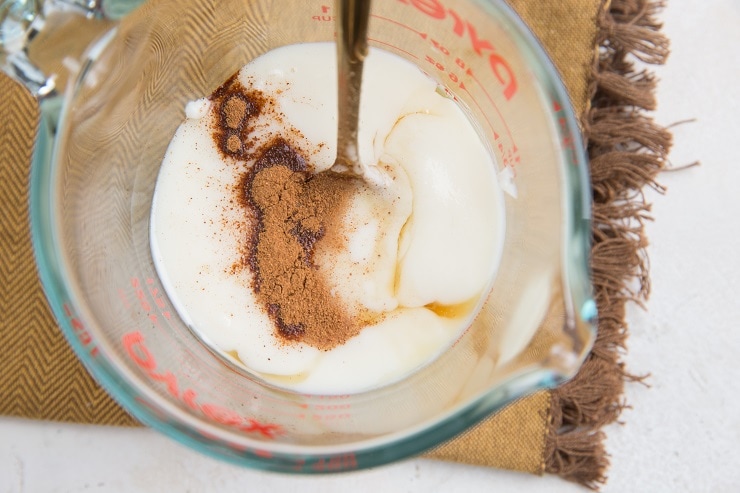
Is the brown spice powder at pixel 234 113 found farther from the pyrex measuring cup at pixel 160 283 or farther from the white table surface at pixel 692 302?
the white table surface at pixel 692 302

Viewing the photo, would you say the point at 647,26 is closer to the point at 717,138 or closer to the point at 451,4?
the point at 717,138

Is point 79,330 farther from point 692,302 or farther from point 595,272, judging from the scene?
point 692,302

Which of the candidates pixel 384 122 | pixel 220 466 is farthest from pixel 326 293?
pixel 220 466

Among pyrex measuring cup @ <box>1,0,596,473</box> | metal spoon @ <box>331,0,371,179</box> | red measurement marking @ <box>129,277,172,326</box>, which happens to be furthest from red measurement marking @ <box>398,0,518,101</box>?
red measurement marking @ <box>129,277,172,326</box>

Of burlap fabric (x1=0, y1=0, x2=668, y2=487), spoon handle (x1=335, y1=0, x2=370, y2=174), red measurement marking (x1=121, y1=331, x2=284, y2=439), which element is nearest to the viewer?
spoon handle (x1=335, y1=0, x2=370, y2=174)

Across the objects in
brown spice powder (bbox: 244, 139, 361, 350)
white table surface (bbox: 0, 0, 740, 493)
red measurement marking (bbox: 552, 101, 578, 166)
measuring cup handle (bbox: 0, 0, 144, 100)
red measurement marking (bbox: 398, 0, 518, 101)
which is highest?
measuring cup handle (bbox: 0, 0, 144, 100)

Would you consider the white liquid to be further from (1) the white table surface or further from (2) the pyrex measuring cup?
(1) the white table surface

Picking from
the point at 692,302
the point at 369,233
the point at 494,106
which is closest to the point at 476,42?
the point at 494,106
